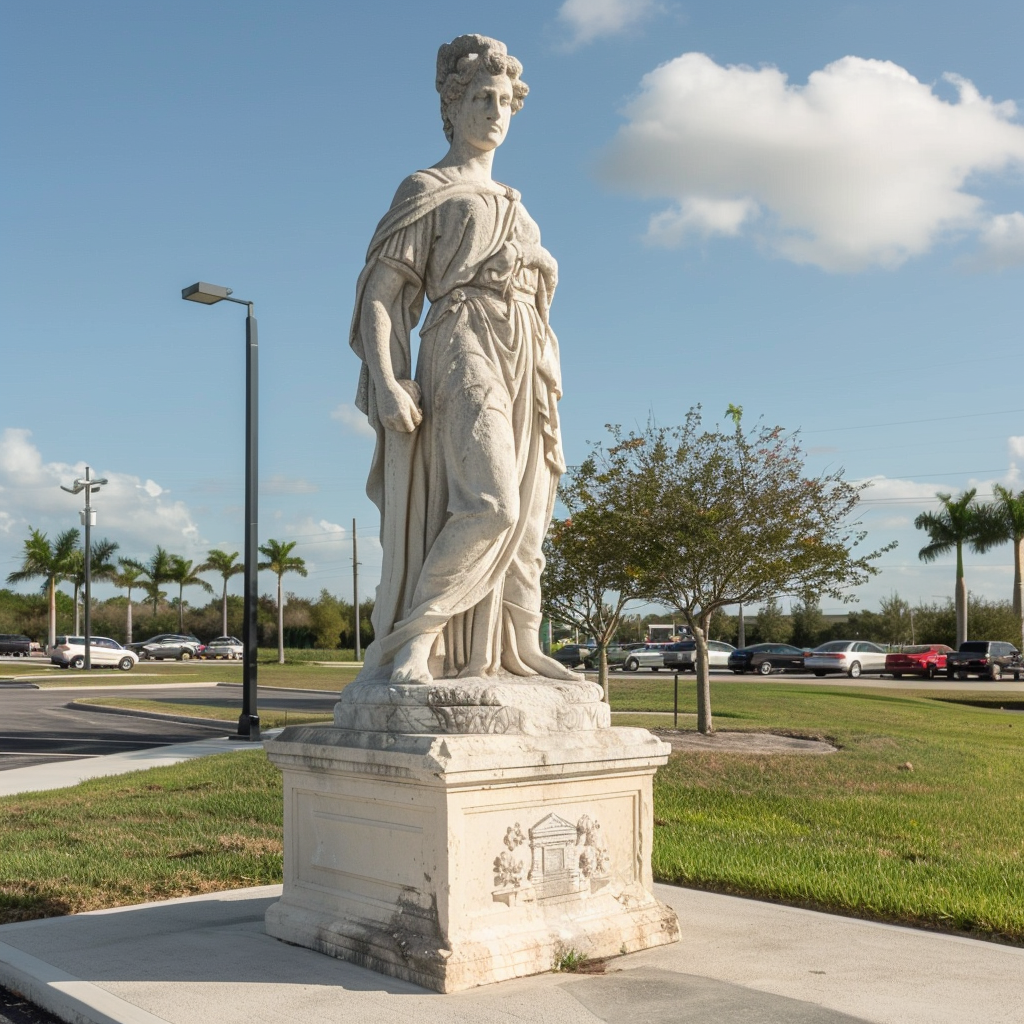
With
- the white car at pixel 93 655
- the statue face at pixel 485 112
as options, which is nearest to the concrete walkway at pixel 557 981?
the statue face at pixel 485 112

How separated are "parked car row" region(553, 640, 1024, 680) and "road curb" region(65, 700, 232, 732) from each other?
17.1 m

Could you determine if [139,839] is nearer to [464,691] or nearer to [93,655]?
[464,691]

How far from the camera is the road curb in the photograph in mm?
17969

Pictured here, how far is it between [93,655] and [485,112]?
135 ft

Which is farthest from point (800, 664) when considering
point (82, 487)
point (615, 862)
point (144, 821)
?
point (615, 862)

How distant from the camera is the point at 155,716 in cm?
1972

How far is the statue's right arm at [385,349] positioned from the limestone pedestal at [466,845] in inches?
46.7

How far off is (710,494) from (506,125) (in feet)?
34.2

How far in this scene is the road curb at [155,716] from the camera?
707 inches

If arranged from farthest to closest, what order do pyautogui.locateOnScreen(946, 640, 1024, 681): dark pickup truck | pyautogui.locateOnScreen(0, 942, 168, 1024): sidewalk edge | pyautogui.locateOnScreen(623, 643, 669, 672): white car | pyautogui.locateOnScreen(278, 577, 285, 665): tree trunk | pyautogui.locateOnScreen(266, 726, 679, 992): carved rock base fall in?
pyautogui.locateOnScreen(278, 577, 285, 665): tree trunk < pyautogui.locateOnScreen(623, 643, 669, 672): white car < pyautogui.locateOnScreen(946, 640, 1024, 681): dark pickup truck < pyautogui.locateOnScreen(266, 726, 679, 992): carved rock base < pyautogui.locateOnScreen(0, 942, 168, 1024): sidewalk edge

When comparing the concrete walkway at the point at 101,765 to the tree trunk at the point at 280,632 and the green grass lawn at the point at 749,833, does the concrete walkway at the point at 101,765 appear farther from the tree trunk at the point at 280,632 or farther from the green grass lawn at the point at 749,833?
the tree trunk at the point at 280,632

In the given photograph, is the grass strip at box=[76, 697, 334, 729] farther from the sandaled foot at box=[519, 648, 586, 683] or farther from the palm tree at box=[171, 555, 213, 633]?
the palm tree at box=[171, 555, 213, 633]

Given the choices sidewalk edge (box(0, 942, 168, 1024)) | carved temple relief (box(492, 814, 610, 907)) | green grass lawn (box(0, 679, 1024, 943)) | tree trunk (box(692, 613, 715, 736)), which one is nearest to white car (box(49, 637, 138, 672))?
tree trunk (box(692, 613, 715, 736))

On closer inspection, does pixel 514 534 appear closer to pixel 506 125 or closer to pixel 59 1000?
pixel 506 125
